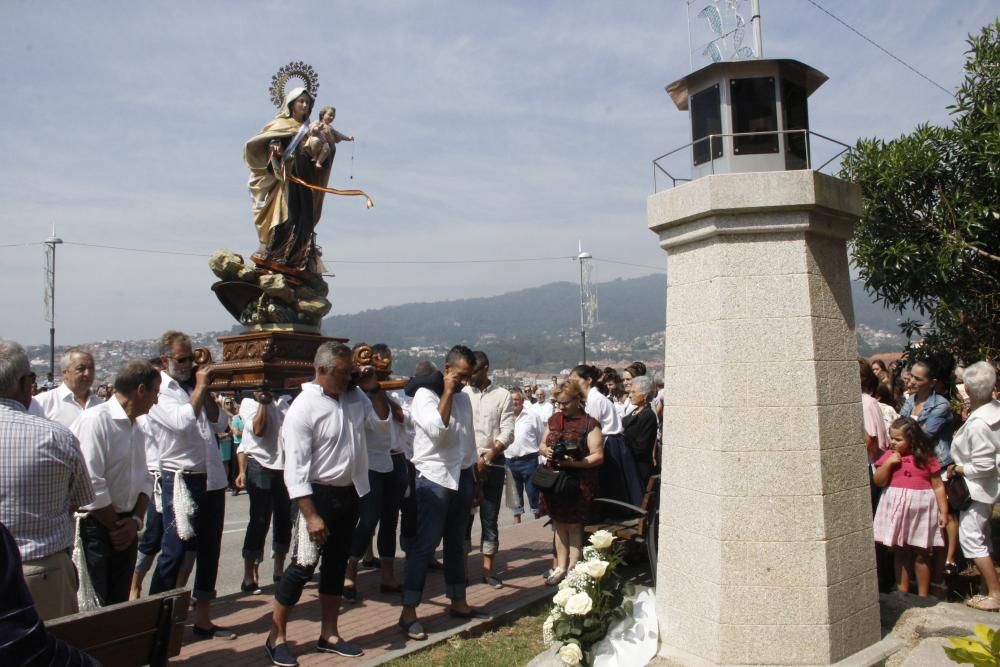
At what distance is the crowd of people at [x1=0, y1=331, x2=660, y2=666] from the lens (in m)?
3.29

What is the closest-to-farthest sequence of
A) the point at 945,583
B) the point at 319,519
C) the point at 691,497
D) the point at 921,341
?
the point at 691,497
the point at 319,519
the point at 945,583
the point at 921,341

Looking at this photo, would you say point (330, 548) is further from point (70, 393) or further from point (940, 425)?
point (940, 425)

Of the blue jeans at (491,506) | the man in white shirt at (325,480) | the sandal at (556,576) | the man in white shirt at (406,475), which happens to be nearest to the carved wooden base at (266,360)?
the man in white shirt at (406,475)

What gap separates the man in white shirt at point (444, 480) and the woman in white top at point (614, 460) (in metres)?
2.17

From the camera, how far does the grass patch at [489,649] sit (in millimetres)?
4867

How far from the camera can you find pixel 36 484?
315 cm

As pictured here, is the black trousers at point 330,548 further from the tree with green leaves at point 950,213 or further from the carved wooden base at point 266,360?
the tree with green leaves at point 950,213

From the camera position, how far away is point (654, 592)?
4641 mm

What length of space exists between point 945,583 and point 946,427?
122cm

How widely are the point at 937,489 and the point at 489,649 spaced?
340cm

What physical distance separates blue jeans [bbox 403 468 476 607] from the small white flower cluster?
3.83 ft

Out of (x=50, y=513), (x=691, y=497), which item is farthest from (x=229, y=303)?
(x=691, y=497)

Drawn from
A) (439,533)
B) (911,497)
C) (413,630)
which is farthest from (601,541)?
(911,497)

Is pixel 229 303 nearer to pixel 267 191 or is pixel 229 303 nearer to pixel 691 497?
pixel 267 191
